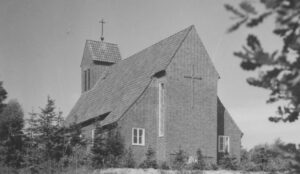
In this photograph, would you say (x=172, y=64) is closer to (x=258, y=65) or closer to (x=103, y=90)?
(x=103, y=90)

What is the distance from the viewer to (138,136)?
3431cm

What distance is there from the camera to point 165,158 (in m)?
32.9

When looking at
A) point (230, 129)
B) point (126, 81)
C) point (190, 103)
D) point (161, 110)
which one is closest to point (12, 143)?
point (161, 110)

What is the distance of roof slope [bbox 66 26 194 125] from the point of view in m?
34.9

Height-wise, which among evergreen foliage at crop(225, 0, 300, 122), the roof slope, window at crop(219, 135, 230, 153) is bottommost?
window at crop(219, 135, 230, 153)

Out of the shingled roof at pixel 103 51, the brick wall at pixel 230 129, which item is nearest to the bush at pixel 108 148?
the brick wall at pixel 230 129

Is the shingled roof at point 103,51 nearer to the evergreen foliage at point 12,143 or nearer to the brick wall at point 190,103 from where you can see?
the evergreen foliage at point 12,143

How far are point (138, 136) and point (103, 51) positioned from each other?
1887 centimetres

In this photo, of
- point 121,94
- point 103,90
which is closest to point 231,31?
point 121,94

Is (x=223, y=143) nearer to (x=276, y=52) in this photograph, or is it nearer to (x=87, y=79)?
(x=87, y=79)

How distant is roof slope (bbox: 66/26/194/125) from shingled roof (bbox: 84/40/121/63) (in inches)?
76.9

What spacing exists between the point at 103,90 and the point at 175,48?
1286 cm

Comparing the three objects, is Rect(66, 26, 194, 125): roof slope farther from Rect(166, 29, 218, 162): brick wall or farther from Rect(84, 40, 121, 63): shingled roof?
Rect(84, 40, 121, 63): shingled roof

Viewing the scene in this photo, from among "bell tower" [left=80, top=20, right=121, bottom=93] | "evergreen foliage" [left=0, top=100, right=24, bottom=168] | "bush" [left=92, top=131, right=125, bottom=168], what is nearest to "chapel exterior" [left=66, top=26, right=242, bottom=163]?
"bush" [left=92, top=131, right=125, bottom=168]
